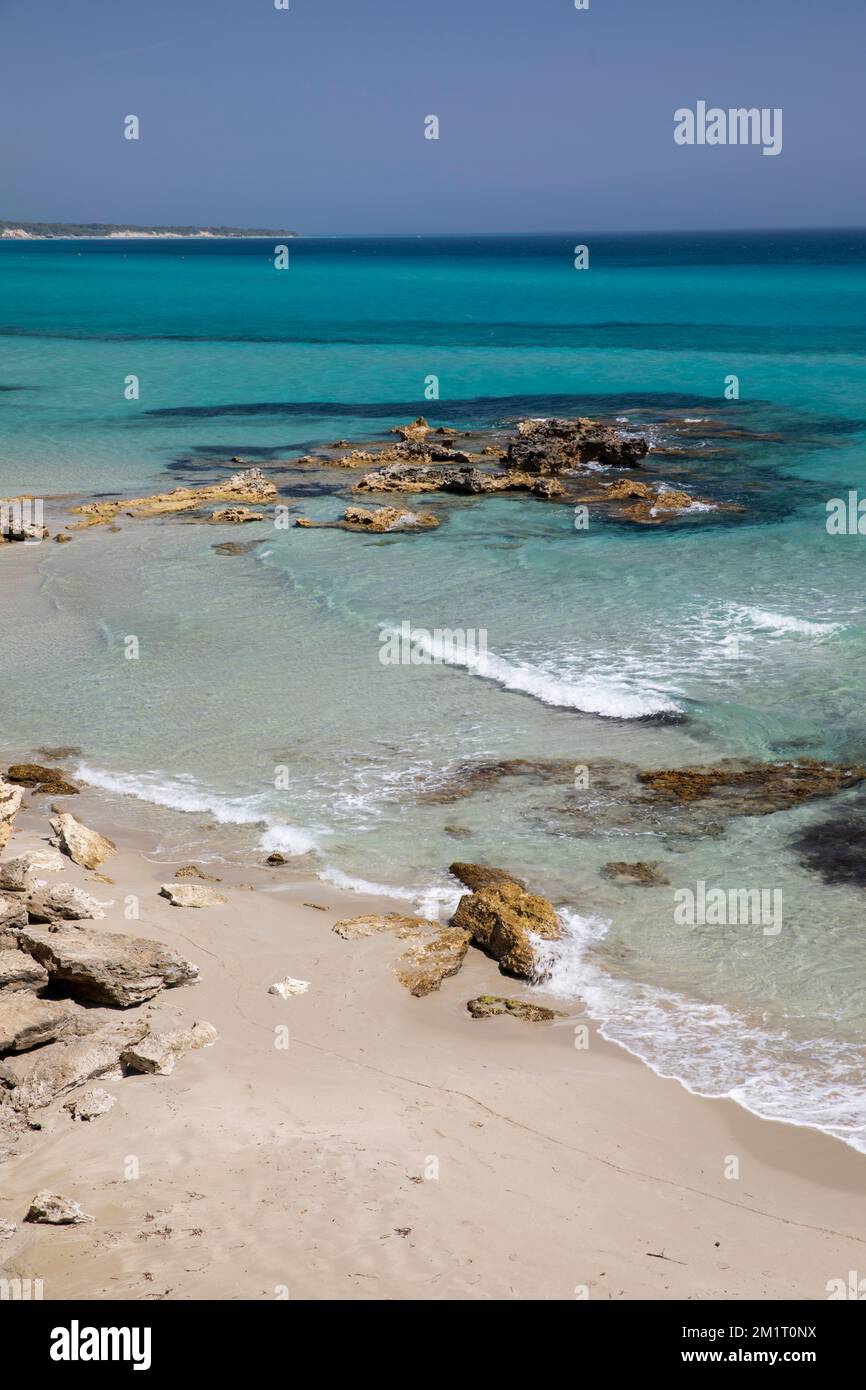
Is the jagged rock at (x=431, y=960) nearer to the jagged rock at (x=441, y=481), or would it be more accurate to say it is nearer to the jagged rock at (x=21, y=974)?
the jagged rock at (x=21, y=974)

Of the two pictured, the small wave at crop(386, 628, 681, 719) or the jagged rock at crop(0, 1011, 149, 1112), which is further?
the small wave at crop(386, 628, 681, 719)

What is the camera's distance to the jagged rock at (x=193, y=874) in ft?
39.9

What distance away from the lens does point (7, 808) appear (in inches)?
475

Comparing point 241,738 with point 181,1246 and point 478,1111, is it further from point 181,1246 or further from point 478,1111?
point 181,1246

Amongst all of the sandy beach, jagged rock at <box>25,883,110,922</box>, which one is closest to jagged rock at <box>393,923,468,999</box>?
the sandy beach

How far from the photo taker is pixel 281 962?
10539mm

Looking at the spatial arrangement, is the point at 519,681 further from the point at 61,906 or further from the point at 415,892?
the point at 61,906

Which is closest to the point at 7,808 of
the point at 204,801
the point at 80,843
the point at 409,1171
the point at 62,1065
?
the point at 80,843

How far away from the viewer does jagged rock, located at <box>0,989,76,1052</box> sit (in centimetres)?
844

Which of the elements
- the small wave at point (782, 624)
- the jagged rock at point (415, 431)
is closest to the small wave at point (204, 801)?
the small wave at point (782, 624)

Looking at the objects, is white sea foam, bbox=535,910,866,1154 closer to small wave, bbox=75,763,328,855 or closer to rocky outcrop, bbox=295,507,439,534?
small wave, bbox=75,763,328,855

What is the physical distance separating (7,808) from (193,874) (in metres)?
1.94

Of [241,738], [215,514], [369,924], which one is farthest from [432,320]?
[369,924]

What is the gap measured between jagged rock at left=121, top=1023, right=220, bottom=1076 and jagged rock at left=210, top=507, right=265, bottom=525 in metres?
20.2
